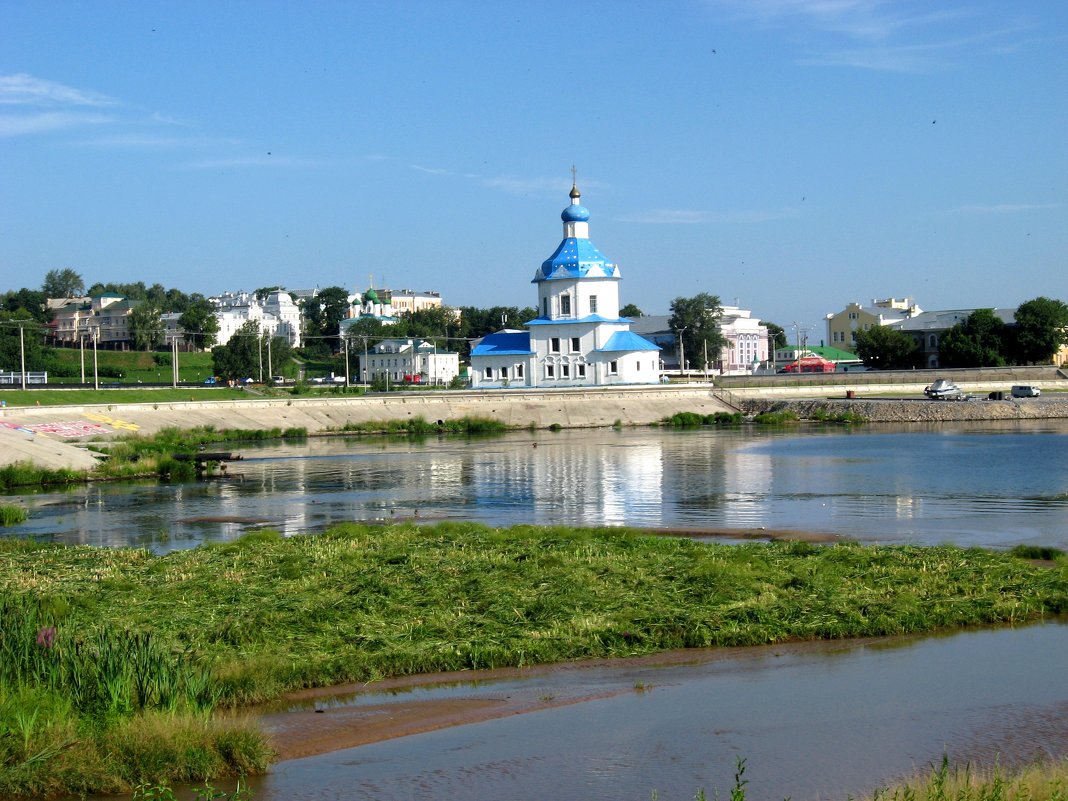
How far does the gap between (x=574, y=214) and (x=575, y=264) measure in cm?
363

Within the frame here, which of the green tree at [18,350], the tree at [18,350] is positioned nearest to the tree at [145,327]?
the green tree at [18,350]

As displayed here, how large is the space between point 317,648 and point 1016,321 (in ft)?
305

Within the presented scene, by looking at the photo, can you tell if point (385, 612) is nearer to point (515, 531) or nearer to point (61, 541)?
point (515, 531)

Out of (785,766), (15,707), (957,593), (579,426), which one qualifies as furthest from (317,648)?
(579,426)

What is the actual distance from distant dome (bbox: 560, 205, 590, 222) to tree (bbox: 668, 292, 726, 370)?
33832mm

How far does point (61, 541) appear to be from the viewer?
84.8 feet

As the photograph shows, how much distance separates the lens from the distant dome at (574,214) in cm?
8350

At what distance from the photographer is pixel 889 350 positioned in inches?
4262

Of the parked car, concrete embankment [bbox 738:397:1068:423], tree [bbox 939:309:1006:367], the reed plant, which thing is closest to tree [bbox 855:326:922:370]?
tree [bbox 939:309:1006:367]

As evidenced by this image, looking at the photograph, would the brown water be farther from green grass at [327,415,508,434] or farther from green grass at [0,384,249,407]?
green grass at [327,415,508,434]

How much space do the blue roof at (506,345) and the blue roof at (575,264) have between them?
4.09 metres

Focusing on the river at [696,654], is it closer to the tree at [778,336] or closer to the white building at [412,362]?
the white building at [412,362]

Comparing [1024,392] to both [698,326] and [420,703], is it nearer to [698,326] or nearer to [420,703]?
[698,326]

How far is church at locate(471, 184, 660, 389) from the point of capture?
81500mm
